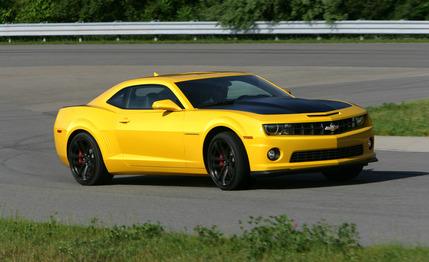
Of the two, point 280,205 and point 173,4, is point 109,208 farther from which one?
point 173,4

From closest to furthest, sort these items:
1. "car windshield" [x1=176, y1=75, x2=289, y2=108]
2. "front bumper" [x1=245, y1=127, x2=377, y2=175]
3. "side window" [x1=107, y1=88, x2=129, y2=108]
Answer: "front bumper" [x1=245, y1=127, x2=377, y2=175]
"car windshield" [x1=176, y1=75, x2=289, y2=108]
"side window" [x1=107, y1=88, x2=129, y2=108]

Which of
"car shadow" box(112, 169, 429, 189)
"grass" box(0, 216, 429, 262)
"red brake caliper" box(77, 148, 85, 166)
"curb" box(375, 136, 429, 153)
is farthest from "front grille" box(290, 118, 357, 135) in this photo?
"curb" box(375, 136, 429, 153)

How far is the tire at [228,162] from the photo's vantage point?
11.5 meters

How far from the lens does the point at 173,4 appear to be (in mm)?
51750

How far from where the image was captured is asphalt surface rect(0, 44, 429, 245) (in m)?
10.1

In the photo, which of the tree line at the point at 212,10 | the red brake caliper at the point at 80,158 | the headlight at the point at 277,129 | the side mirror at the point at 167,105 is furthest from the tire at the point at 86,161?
the tree line at the point at 212,10

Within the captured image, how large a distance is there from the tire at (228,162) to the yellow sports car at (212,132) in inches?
0.4

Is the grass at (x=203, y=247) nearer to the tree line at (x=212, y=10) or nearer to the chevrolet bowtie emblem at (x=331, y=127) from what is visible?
the chevrolet bowtie emblem at (x=331, y=127)

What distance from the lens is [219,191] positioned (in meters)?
11.9

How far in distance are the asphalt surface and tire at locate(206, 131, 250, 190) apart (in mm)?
150

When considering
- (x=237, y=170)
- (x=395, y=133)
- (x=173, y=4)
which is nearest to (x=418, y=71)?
(x=395, y=133)

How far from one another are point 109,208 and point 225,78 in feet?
8.31

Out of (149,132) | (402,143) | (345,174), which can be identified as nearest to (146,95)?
(149,132)

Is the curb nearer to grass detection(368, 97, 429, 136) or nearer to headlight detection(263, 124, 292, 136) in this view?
grass detection(368, 97, 429, 136)
